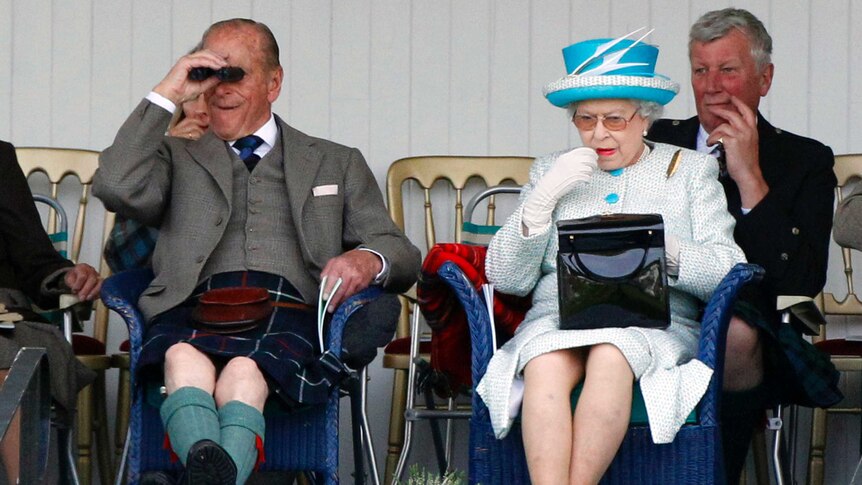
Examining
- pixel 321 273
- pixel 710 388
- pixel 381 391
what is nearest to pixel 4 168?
pixel 321 273

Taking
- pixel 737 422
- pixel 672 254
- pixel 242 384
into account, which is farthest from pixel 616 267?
pixel 242 384

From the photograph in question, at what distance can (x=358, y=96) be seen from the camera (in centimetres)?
551

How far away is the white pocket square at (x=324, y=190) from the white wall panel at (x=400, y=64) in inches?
45.0

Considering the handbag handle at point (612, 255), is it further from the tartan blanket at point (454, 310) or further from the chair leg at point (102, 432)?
the chair leg at point (102, 432)

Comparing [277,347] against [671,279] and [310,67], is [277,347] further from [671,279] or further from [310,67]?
[310,67]

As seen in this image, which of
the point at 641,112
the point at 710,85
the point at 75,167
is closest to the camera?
the point at 641,112

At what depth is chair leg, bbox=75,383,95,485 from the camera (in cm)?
512

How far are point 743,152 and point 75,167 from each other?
2278mm

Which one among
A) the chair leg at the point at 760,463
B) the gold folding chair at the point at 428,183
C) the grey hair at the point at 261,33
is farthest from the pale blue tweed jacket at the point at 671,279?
the chair leg at the point at 760,463

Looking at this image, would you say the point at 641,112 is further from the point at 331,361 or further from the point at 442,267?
the point at 331,361

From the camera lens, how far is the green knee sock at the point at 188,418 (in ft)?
11.4

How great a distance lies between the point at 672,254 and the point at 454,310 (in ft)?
1.84

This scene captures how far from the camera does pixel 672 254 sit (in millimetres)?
3744

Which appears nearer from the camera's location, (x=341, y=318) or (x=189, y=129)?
(x=341, y=318)
